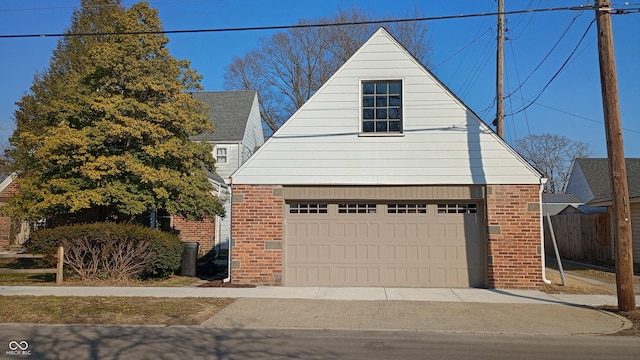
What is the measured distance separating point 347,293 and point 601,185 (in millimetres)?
26898

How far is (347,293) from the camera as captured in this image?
1201 centimetres

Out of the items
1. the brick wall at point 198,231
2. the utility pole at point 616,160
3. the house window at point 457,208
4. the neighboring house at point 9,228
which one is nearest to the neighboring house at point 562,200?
the brick wall at point 198,231

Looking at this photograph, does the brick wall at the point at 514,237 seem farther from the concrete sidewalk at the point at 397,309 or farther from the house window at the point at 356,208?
the house window at the point at 356,208

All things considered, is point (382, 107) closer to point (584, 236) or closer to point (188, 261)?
point (188, 261)

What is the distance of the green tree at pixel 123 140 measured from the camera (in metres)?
→ 14.0

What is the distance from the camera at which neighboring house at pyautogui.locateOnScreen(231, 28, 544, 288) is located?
12.9 m

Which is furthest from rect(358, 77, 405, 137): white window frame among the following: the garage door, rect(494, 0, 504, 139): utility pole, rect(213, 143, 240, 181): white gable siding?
rect(213, 143, 240, 181): white gable siding

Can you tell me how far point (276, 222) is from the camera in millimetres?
13102

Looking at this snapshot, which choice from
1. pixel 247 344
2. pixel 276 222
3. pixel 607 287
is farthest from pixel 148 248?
pixel 607 287

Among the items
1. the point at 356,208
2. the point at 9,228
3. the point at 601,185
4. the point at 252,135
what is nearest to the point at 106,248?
the point at 356,208

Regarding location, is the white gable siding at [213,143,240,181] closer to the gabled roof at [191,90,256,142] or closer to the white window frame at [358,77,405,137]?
the gabled roof at [191,90,256,142]

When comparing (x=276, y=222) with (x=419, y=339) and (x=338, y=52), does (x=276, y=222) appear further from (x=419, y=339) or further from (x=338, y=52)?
(x=338, y=52)

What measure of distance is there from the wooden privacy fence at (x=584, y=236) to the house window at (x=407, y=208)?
1115cm

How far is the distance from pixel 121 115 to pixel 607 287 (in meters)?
14.0
